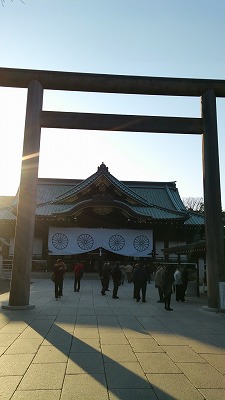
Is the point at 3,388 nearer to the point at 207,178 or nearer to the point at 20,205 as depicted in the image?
the point at 20,205

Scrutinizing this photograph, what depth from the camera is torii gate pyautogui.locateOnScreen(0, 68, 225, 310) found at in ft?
32.1

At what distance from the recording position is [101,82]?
10469 millimetres

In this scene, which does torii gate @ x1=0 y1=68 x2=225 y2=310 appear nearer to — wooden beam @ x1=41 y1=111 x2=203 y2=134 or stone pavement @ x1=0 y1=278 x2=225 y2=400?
wooden beam @ x1=41 y1=111 x2=203 y2=134

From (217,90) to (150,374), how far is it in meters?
9.33

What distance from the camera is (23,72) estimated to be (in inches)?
412

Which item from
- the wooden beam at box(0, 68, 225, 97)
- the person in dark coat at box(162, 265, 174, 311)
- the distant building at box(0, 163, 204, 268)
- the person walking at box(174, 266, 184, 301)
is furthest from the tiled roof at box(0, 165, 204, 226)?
the wooden beam at box(0, 68, 225, 97)

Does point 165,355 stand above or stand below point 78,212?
below

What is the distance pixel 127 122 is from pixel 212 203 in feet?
12.3

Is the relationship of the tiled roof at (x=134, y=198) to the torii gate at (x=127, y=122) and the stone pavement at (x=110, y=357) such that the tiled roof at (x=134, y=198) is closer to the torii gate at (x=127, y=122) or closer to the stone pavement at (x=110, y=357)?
the torii gate at (x=127, y=122)

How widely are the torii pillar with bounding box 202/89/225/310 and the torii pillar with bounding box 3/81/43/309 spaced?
5.31 meters

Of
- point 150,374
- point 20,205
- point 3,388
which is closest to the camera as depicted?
point 3,388

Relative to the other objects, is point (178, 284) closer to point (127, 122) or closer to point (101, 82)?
point (127, 122)

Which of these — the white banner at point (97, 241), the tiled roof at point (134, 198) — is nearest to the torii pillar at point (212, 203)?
the tiled roof at point (134, 198)

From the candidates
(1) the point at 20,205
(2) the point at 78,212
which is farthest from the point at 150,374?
(2) the point at 78,212
